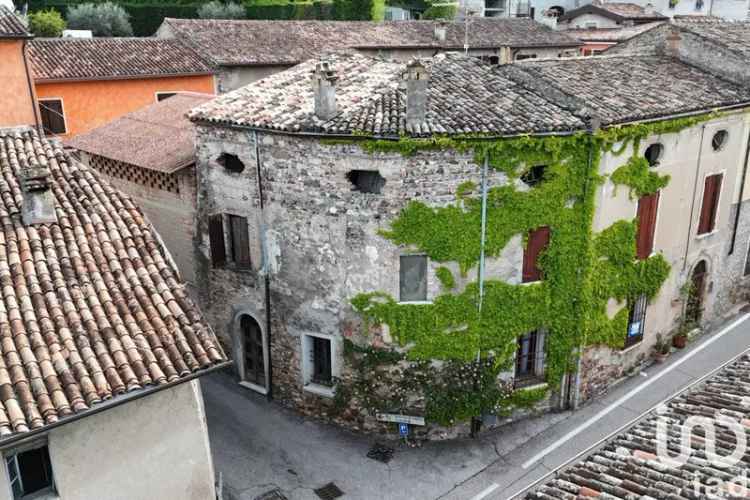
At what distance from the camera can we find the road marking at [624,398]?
15.8 meters

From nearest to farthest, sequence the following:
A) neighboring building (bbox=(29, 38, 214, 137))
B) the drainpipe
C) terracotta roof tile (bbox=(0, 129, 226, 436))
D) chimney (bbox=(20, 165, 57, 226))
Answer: terracotta roof tile (bbox=(0, 129, 226, 436)) → chimney (bbox=(20, 165, 57, 226)) → the drainpipe → neighboring building (bbox=(29, 38, 214, 137))

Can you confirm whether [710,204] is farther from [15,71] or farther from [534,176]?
[15,71]

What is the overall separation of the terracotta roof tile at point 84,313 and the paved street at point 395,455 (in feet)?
22.1

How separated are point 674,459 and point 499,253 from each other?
7.26 m

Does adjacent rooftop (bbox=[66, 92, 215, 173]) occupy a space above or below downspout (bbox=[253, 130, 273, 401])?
above

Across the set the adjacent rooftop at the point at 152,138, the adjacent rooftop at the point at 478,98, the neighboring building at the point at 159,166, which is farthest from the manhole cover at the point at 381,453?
the adjacent rooftop at the point at 152,138

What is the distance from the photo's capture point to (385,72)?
1775cm

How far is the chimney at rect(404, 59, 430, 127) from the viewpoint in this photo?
14406 millimetres

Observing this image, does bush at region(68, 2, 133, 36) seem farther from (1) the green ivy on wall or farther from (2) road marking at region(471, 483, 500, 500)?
(2) road marking at region(471, 483, 500, 500)

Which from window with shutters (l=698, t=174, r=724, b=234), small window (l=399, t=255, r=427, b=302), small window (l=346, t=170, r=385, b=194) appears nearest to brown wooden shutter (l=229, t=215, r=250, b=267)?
small window (l=346, t=170, r=385, b=194)

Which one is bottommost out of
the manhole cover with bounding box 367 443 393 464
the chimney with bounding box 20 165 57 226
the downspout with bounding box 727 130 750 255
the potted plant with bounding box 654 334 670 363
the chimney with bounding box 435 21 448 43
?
the manhole cover with bounding box 367 443 393 464

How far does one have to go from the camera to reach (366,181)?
602 inches

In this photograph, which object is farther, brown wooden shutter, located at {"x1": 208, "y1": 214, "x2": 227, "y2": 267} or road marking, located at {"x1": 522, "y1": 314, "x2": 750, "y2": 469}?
brown wooden shutter, located at {"x1": 208, "y1": 214, "x2": 227, "y2": 267}

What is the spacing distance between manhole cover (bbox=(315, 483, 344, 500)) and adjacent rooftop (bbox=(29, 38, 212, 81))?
22.3 metres
